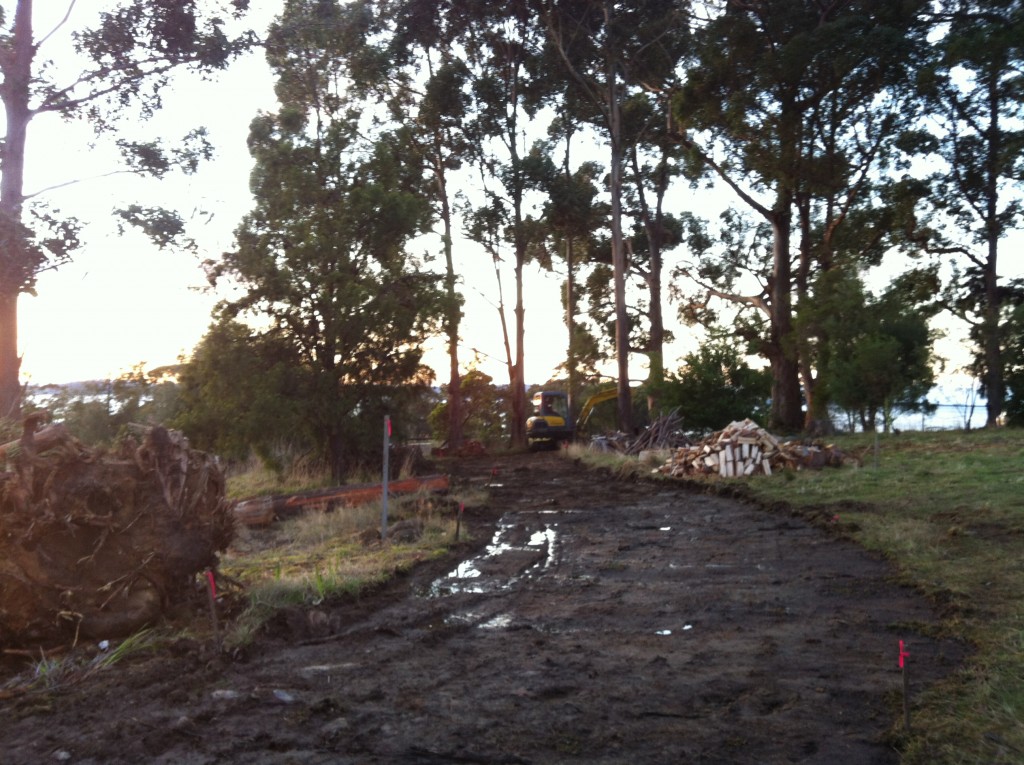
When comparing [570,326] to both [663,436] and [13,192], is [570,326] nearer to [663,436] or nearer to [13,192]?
[663,436]

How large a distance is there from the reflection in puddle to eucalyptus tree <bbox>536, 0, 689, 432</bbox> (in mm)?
19234

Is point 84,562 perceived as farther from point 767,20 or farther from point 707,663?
point 767,20

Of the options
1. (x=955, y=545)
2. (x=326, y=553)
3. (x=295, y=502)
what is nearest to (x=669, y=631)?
(x=955, y=545)

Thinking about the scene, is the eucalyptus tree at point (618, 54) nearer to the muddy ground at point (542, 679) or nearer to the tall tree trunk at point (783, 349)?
the tall tree trunk at point (783, 349)

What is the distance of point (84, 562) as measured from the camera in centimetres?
765

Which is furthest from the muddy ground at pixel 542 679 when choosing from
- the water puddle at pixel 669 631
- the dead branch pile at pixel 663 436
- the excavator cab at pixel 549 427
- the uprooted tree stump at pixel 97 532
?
the excavator cab at pixel 549 427

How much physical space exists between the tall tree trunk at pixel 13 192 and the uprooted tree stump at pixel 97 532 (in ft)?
26.1

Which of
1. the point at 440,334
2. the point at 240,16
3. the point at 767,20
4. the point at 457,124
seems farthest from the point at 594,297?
the point at 240,16

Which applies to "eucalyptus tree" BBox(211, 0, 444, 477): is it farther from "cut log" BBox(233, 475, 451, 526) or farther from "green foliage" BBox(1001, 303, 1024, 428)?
"green foliage" BBox(1001, 303, 1024, 428)

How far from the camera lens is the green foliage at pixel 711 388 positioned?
31.4m

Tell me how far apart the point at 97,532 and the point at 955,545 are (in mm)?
8660

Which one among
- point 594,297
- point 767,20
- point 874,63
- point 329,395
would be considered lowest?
point 329,395

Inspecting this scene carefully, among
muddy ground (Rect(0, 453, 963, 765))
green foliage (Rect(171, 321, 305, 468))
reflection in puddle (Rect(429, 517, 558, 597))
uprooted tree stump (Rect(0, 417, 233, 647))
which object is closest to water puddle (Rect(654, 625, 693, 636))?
muddy ground (Rect(0, 453, 963, 765))

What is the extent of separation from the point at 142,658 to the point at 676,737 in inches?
157
